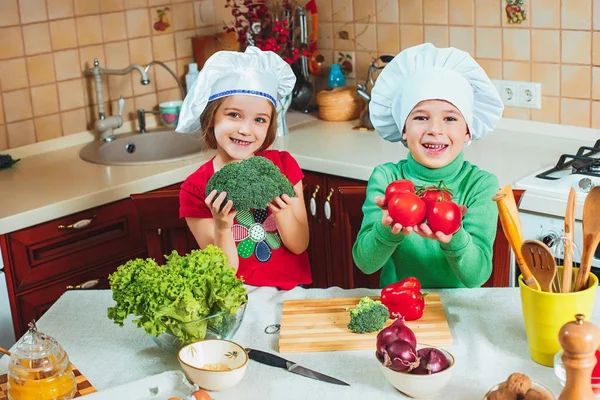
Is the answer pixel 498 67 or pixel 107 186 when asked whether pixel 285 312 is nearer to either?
pixel 107 186

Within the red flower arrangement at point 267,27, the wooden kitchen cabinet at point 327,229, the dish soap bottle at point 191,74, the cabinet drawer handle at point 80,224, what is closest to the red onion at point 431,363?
the wooden kitchen cabinet at point 327,229

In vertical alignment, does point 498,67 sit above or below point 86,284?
above

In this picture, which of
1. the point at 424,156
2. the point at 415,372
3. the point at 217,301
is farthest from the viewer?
the point at 424,156

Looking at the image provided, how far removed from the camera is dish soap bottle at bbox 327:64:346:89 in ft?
10.7

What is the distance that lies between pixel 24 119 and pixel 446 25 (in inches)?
59.0

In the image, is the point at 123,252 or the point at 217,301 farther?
the point at 123,252

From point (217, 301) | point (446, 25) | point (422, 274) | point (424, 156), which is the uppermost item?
point (446, 25)

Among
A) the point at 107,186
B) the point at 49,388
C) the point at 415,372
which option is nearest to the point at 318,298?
the point at 415,372

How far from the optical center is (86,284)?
2.61 meters

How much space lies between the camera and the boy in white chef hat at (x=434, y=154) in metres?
1.71

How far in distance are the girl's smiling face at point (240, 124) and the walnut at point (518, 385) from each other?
997 millimetres

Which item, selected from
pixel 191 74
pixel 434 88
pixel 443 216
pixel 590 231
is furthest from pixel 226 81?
pixel 191 74

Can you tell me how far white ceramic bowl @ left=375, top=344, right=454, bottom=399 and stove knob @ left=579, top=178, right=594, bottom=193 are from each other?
3.46 feet

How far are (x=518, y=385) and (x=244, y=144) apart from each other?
102 cm
